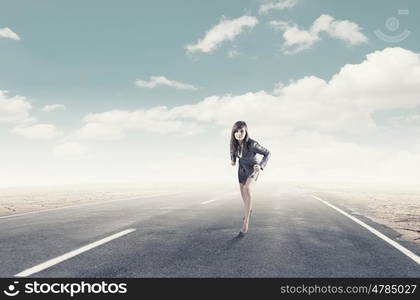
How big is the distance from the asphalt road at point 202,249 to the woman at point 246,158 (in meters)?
0.69

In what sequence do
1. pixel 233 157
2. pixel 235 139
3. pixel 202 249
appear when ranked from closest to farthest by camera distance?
pixel 202 249, pixel 235 139, pixel 233 157

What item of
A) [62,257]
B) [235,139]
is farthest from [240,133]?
[62,257]

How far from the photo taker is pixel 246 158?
22.7 ft

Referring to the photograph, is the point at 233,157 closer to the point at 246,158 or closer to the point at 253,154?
the point at 246,158

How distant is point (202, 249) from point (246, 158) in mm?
2154

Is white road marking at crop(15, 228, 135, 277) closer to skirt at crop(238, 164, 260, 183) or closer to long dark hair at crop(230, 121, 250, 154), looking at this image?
skirt at crop(238, 164, 260, 183)

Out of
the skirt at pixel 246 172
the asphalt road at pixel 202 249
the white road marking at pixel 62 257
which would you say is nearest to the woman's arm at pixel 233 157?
the skirt at pixel 246 172

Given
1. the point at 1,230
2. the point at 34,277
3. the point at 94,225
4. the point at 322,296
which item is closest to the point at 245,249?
the point at 322,296

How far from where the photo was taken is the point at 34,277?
385 centimetres

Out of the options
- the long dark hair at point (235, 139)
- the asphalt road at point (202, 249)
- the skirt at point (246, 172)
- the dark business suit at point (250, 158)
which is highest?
the long dark hair at point (235, 139)

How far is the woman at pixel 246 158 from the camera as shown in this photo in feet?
22.4

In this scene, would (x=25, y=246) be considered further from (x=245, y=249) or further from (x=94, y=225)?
(x=245, y=249)

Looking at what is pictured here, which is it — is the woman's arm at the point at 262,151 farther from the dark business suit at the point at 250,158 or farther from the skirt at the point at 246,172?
the skirt at the point at 246,172

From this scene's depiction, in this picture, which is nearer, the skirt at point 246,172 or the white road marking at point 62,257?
the white road marking at point 62,257
